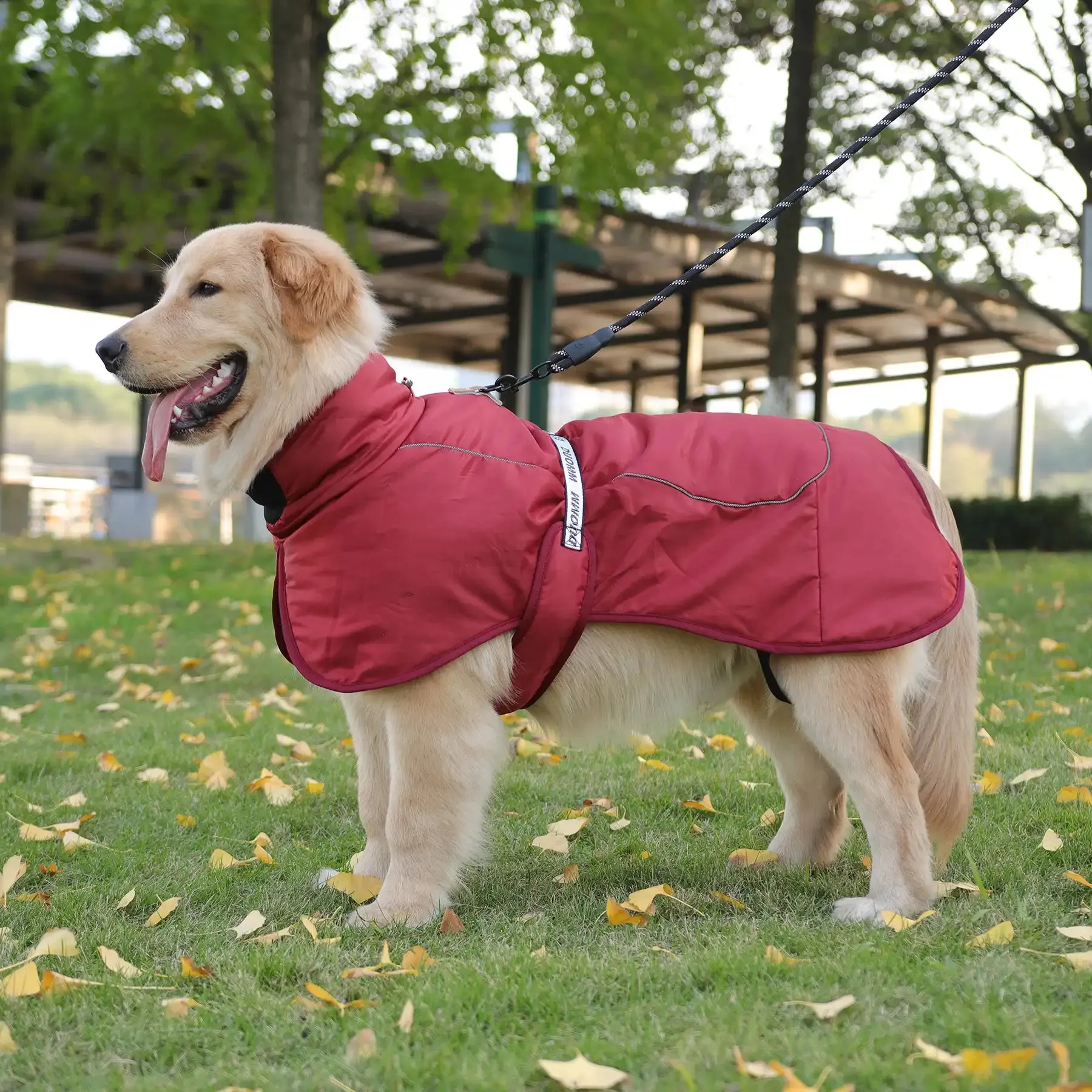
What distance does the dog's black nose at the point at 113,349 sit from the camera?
10.6ft

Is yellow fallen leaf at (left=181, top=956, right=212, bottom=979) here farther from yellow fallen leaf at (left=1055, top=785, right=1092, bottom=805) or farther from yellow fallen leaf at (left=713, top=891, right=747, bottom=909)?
yellow fallen leaf at (left=1055, top=785, right=1092, bottom=805)

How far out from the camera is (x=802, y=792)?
3855 mm

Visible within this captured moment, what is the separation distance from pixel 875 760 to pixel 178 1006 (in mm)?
1846

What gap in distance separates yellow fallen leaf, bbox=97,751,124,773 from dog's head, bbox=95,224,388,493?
227 centimetres

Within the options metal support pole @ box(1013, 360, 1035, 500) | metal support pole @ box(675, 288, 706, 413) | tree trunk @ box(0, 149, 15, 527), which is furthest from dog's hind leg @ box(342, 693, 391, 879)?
metal support pole @ box(1013, 360, 1035, 500)

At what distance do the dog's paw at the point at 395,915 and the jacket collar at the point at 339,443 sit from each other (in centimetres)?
108

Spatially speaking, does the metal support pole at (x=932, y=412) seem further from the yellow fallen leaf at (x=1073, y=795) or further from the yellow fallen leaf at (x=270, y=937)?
the yellow fallen leaf at (x=270, y=937)

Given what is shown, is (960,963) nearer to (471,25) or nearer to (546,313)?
(471,25)

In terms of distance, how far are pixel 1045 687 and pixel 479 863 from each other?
406cm

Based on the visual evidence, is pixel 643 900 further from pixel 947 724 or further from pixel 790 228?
pixel 790 228

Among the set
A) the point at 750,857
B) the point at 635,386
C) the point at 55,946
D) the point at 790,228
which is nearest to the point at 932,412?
the point at 635,386

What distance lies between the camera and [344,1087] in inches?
87.8

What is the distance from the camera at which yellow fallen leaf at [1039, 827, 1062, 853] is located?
3.69m

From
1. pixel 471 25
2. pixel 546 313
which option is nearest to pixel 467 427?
pixel 471 25
